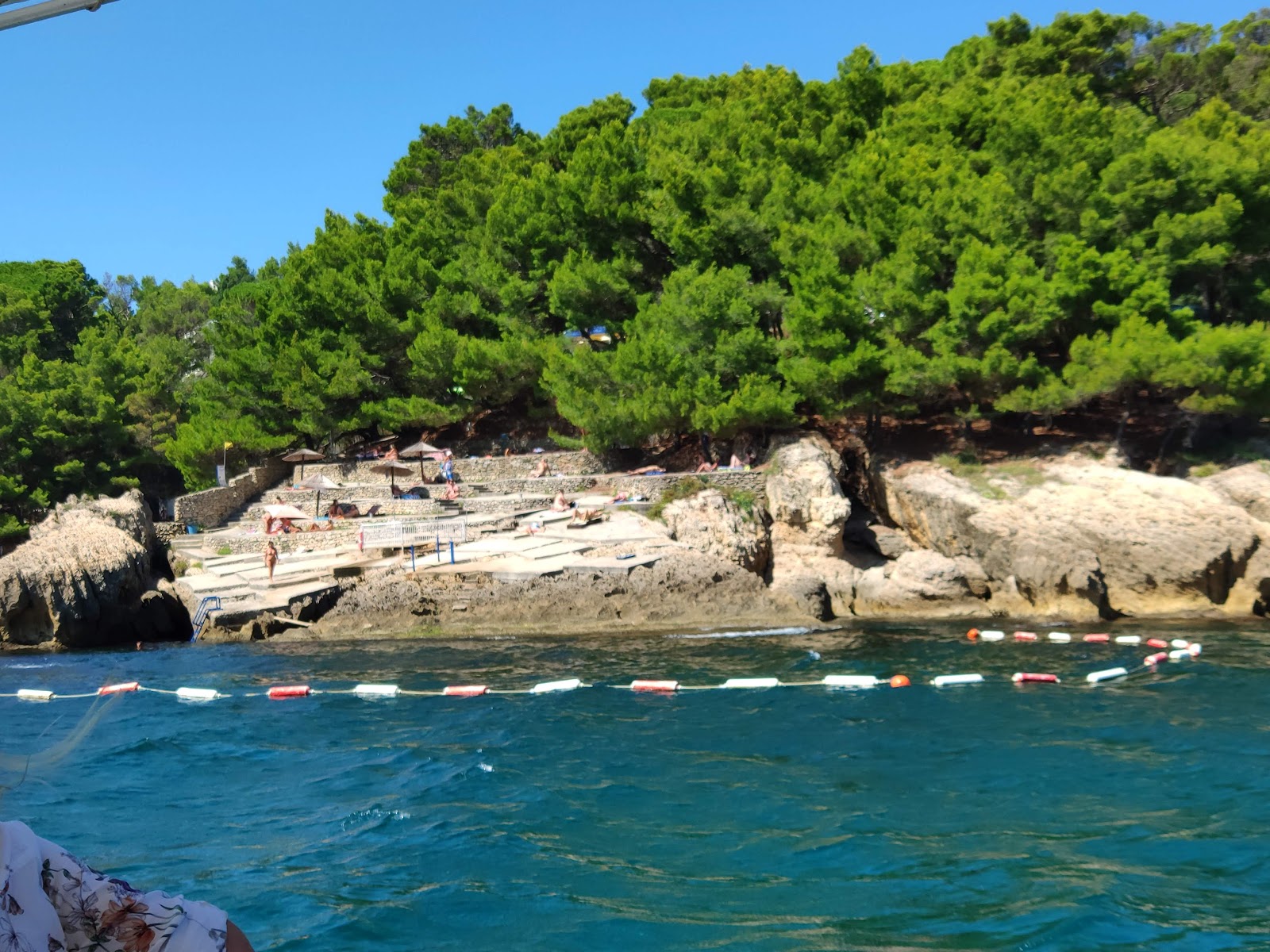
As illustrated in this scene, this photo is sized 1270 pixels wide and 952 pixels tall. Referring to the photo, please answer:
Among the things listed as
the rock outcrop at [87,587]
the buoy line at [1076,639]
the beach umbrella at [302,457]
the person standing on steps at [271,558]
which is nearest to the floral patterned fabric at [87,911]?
the buoy line at [1076,639]

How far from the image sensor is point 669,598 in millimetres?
21703

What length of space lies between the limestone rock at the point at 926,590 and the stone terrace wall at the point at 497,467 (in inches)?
431

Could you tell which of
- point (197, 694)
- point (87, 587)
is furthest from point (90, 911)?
point (87, 587)

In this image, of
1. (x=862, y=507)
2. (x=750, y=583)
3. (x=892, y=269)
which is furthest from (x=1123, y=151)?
(x=750, y=583)

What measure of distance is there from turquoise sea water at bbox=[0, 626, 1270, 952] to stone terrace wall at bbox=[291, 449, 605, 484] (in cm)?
1483

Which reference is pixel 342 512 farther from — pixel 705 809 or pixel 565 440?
pixel 705 809

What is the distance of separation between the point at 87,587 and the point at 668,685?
15.0 meters

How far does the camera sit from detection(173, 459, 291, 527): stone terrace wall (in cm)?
2897

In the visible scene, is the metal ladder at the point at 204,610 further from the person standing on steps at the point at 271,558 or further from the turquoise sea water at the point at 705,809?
the turquoise sea water at the point at 705,809

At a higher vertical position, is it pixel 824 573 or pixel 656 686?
pixel 824 573

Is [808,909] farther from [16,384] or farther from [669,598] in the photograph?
[16,384]

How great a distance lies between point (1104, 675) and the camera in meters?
15.5

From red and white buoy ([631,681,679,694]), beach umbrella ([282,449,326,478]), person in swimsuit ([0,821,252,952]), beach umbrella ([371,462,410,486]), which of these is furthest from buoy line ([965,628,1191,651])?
beach umbrella ([282,449,326,478])

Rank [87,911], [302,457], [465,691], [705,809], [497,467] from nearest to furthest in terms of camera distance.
→ [87,911] → [705,809] → [465,691] → [302,457] → [497,467]
